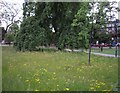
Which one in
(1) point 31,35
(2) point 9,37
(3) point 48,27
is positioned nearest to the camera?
(1) point 31,35

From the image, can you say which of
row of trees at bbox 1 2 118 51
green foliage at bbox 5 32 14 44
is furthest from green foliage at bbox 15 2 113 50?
green foliage at bbox 5 32 14 44

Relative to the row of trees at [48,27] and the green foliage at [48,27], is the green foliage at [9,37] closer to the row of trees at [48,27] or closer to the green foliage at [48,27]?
the row of trees at [48,27]

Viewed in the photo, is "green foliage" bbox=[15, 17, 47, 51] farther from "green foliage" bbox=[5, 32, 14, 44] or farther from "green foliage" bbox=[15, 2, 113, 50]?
"green foliage" bbox=[5, 32, 14, 44]

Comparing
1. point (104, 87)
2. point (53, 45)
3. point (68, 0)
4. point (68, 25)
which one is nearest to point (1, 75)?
point (104, 87)

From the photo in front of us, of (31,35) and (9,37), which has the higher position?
(31,35)

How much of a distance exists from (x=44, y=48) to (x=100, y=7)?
8.82 m

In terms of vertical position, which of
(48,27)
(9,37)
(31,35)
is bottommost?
(9,37)

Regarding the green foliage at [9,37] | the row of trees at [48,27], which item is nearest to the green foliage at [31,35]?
the row of trees at [48,27]

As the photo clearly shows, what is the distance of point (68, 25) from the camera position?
46.6 ft

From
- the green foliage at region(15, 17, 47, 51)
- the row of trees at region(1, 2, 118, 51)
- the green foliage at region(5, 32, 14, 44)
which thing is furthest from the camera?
the green foliage at region(5, 32, 14, 44)

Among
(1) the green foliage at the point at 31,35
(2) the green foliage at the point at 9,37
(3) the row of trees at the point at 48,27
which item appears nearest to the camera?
(3) the row of trees at the point at 48,27

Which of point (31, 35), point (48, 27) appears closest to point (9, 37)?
point (48, 27)

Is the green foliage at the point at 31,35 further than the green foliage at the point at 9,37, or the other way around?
the green foliage at the point at 9,37

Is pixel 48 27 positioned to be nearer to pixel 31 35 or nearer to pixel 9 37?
pixel 31 35
